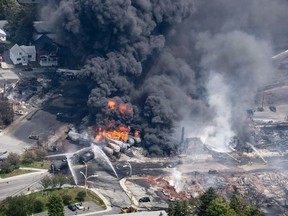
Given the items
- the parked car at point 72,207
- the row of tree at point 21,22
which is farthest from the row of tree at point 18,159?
the row of tree at point 21,22

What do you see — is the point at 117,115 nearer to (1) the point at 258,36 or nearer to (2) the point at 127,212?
(2) the point at 127,212

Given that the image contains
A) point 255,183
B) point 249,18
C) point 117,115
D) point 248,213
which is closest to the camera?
point 248,213

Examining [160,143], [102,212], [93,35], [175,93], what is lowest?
[102,212]

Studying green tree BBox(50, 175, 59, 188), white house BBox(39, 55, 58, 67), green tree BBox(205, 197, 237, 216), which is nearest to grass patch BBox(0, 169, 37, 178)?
green tree BBox(50, 175, 59, 188)

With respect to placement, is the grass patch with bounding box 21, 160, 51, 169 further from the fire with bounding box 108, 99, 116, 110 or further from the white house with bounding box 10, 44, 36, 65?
the white house with bounding box 10, 44, 36, 65

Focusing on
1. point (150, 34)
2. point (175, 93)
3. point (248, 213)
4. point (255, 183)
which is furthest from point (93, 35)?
point (248, 213)

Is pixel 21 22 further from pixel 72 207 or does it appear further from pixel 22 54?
pixel 72 207
